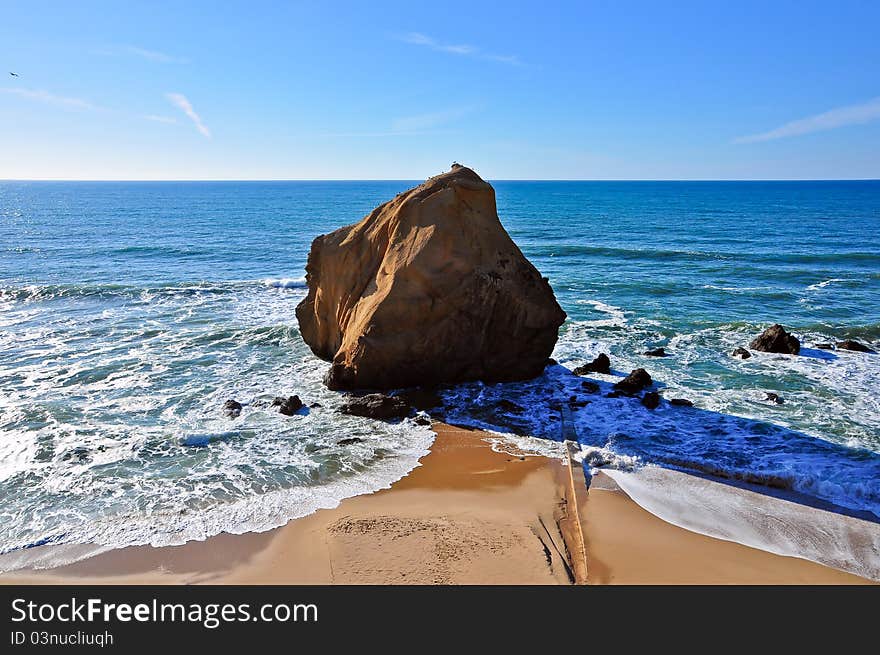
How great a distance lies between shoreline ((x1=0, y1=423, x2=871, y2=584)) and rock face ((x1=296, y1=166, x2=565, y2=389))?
3.91 meters

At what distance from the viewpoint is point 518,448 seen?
10.1 m

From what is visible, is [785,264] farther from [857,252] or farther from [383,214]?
[383,214]

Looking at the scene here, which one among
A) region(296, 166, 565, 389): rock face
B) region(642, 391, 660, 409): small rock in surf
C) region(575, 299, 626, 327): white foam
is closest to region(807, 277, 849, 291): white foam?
region(575, 299, 626, 327): white foam

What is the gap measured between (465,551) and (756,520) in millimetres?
4100

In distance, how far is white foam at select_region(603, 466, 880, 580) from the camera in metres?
7.41

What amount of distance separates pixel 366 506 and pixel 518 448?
3.00m

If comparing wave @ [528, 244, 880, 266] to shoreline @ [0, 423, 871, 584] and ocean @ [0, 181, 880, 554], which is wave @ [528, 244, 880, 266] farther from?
shoreline @ [0, 423, 871, 584]

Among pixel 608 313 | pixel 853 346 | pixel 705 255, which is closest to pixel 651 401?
pixel 853 346

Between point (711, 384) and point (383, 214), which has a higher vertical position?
point (383, 214)

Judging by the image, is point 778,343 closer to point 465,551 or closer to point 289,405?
point 465,551

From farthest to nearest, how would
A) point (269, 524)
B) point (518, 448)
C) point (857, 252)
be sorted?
point (857, 252)
point (518, 448)
point (269, 524)

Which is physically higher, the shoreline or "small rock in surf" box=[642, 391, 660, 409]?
"small rock in surf" box=[642, 391, 660, 409]

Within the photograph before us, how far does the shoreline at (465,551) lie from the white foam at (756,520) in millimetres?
179

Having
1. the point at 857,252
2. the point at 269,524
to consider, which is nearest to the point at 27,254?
the point at 269,524
